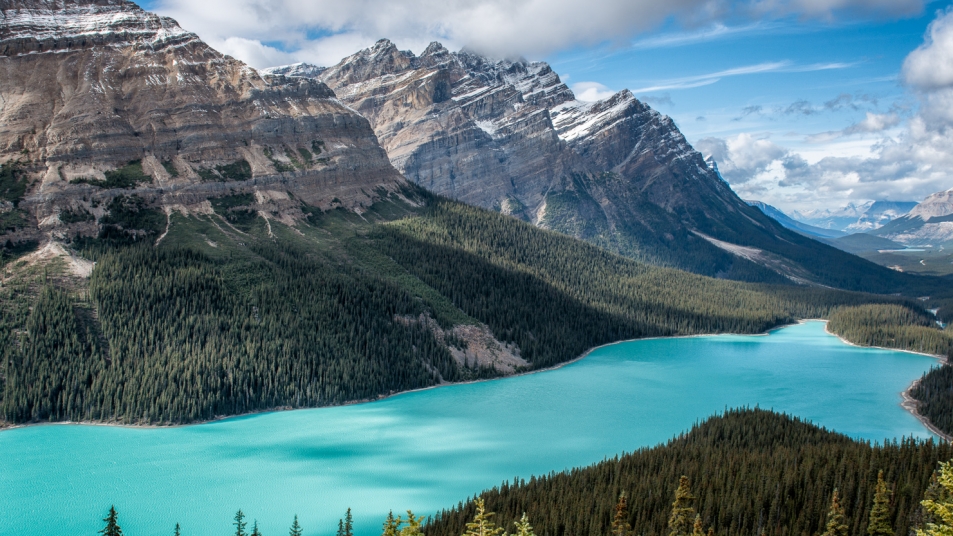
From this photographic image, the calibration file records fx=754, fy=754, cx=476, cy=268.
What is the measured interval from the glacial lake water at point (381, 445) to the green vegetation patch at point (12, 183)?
174ft

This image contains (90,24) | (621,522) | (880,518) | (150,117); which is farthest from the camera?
(90,24)

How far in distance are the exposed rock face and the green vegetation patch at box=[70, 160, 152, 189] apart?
2.55 feet

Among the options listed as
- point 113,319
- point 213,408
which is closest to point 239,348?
point 213,408

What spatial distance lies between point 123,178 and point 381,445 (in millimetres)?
87291

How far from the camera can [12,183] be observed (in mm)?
128875

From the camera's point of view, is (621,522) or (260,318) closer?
(621,522)

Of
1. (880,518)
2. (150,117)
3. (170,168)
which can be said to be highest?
(150,117)

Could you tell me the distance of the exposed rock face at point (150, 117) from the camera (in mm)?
139250

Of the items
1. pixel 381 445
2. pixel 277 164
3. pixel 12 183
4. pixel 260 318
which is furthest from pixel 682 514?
pixel 277 164

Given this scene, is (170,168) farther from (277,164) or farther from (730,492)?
(730,492)

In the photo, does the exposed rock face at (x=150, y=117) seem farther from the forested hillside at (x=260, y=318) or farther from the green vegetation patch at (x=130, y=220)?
the forested hillside at (x=260, y=318)

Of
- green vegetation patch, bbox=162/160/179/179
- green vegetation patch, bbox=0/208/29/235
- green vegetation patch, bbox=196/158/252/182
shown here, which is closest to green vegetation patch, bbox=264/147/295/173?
green vegetation patch, bbox=196/158/252/182

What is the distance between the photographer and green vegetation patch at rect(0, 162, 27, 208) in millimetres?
126250

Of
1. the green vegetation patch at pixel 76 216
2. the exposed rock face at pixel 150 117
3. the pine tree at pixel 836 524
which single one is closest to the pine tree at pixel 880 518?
the pine tree at pixel 836 524
